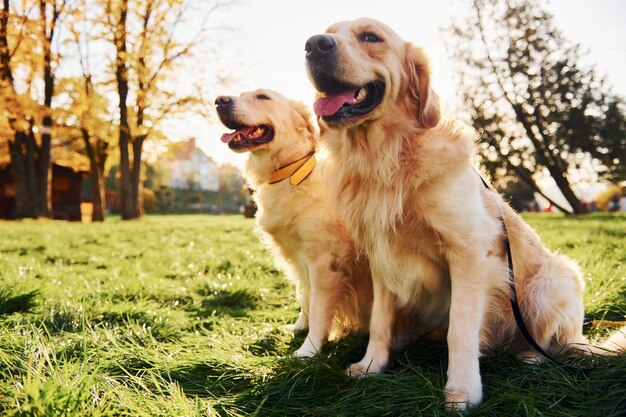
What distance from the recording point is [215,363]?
7.12ft

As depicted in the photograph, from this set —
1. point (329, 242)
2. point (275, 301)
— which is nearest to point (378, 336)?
point (329, 242)

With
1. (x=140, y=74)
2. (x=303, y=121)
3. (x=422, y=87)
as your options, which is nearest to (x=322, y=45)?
(x=422, y=87)

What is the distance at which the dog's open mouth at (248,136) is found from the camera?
3.16 meters

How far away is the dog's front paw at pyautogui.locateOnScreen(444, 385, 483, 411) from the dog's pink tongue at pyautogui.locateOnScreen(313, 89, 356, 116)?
128cm

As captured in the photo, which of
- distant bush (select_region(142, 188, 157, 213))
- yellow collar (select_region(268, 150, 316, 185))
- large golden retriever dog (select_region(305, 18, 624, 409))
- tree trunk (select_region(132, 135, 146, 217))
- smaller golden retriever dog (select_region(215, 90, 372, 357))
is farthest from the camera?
distant bush (select_region(142, 188, 157, 213))

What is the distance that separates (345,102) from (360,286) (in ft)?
3.81

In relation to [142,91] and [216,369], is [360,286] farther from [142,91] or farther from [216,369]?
[142,91]

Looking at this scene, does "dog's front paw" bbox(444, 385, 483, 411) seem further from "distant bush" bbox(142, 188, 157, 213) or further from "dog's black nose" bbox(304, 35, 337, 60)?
"distant bush" bbox(142, 188, 157, 213)

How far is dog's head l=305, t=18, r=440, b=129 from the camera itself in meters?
2.06

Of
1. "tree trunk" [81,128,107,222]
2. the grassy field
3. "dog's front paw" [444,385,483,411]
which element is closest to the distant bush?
"tree trunk" [81,128,107,222]

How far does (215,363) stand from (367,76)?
1.52m

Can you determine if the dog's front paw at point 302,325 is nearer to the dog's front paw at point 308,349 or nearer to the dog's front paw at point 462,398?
the dog's front paw at point 308,349

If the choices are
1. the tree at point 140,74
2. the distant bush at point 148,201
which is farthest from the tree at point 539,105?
the distant bush at point 148,201

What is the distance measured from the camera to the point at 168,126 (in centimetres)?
1744
